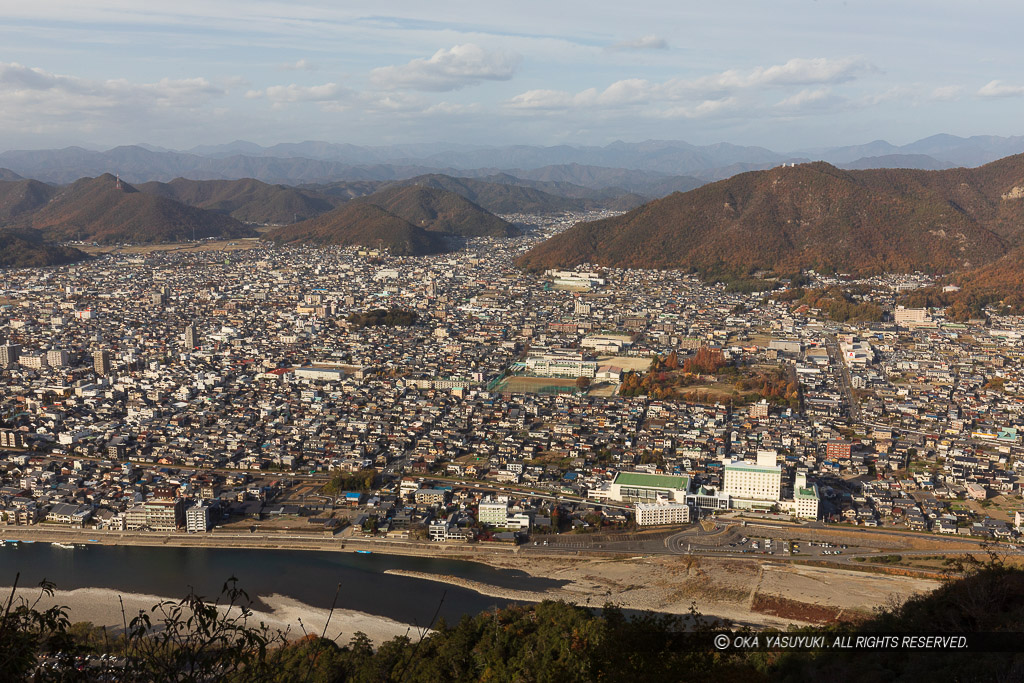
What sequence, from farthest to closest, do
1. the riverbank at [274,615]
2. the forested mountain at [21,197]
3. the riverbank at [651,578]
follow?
the forested mountain at [21,197]
the riverbank at [651,578]
the riverbank at [274,615]

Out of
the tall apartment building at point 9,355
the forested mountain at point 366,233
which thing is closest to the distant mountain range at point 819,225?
the forested mountain at point 366,233

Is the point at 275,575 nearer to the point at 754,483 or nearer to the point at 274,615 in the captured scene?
the point at 274,615

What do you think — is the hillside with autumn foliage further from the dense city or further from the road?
the road

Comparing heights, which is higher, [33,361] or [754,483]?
[33,361]

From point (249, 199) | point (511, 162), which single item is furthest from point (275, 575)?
point (511, 162)

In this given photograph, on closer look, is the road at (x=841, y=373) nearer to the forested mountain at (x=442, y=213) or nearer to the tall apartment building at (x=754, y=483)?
the tall apartment building at (x=754, y=483)

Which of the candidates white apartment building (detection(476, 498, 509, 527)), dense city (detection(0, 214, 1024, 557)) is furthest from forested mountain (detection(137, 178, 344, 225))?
white apartment building (detection(476, 498, 509, 527))
